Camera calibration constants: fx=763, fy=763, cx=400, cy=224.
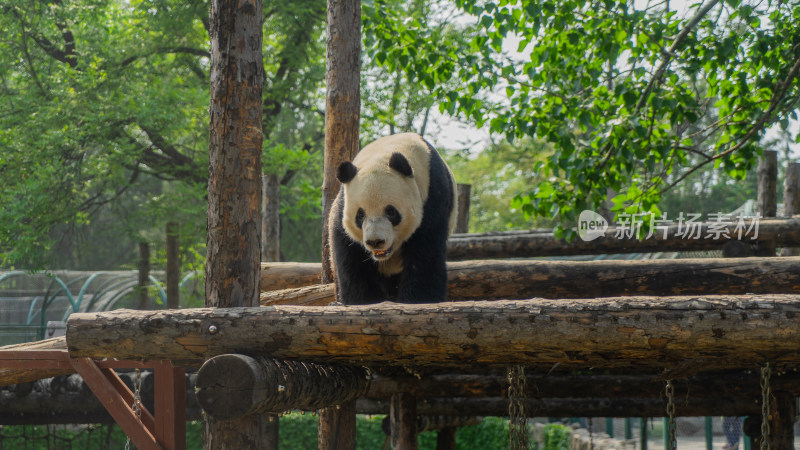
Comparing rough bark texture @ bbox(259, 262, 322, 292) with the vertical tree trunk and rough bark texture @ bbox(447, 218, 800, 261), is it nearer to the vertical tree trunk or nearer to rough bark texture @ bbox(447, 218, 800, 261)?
rough bark texture @ bbox(447, 218, 800, 261)

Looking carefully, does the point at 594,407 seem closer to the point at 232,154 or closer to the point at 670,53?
the point at 670,53

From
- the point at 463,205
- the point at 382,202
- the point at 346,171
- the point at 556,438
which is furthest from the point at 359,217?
the point at 556,438

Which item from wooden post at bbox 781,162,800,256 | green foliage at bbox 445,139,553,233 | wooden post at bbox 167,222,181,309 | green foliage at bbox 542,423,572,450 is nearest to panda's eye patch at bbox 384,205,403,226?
wooden post at bbox 781,162,800,256

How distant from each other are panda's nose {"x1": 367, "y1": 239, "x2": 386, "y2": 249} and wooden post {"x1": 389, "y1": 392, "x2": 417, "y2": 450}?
236 centimetres

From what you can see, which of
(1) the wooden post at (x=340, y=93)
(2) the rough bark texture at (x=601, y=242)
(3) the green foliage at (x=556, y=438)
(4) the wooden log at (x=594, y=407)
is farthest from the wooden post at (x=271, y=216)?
(3) the green foliage at (x=556, y=438)

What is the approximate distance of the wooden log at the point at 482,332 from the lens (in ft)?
11.0

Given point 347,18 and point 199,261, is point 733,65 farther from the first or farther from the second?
point 199,261

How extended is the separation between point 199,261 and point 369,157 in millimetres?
13926

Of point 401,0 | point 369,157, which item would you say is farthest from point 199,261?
point 369,157

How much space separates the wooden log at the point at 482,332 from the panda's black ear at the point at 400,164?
1.46 m

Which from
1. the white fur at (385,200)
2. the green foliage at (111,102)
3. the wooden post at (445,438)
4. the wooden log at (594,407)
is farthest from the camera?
the green foliage at (111,102)

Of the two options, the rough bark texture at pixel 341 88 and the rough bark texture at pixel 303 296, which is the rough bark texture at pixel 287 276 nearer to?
the rough bark texture at pixel 341 88

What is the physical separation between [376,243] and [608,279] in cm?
227

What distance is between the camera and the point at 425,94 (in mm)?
22828
